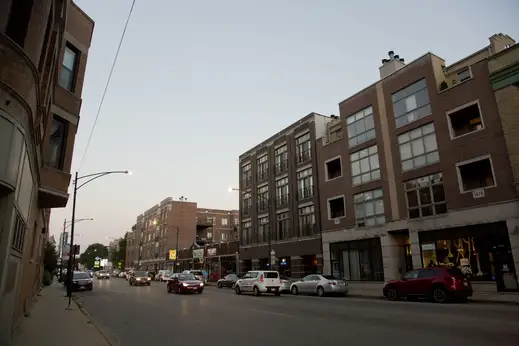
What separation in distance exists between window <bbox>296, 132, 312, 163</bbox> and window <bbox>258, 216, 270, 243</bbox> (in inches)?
355

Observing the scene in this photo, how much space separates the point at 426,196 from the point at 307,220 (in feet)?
45.2

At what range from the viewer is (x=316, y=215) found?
121 feet

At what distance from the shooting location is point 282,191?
141 ft

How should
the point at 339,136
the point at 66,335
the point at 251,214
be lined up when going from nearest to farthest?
the point at 66,335 → the point at 339,136 → the point at 251,214

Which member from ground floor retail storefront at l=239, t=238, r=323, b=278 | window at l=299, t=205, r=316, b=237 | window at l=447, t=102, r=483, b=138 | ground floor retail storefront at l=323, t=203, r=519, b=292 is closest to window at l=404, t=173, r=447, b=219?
ground floor retail storefront at l=323, t=203, r=519, b=292

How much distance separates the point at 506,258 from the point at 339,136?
59.8 feet

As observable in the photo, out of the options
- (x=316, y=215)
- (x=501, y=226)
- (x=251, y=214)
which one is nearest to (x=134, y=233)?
(x=251, y=214)

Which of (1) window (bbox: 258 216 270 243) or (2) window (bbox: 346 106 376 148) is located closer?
(2) window (bbox: 346 106 376 148)

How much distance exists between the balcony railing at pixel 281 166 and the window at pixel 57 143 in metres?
28.9

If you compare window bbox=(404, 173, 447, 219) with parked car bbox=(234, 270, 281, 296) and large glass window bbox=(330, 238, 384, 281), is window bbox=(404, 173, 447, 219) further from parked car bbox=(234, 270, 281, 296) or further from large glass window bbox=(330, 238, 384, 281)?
parked car bbox=(234, 270, 281, 296)

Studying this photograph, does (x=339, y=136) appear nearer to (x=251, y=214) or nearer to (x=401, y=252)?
(x=401, y=252)

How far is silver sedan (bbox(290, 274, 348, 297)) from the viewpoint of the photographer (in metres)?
25.2

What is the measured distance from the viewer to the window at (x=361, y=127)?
3191cm

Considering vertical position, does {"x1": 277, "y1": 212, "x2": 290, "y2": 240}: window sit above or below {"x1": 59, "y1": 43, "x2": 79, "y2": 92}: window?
below
